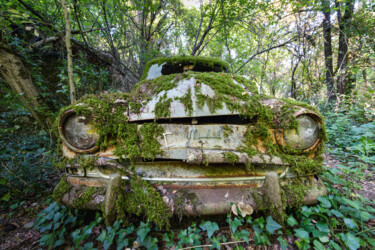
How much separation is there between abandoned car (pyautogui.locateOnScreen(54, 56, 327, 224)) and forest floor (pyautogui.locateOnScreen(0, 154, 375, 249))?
1.35 feet

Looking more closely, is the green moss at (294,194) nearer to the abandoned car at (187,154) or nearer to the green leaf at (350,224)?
the abandoned car at (187,154)

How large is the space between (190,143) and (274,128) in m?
0.78

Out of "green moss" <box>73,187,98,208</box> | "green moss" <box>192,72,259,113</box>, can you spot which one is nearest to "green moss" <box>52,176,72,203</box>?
"green moss" <box>73,187,98,208</box>

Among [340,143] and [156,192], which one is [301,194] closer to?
[156,192]

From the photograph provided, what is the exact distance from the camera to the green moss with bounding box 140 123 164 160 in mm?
1240

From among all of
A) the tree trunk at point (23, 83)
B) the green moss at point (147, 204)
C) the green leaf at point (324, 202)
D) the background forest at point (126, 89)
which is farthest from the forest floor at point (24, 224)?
the tree trunk at point (23, 83)

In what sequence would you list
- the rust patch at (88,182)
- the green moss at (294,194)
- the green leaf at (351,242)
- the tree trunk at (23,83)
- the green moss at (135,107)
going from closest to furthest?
the green leaf at (351,242)
the green moss at (294,194)
the rust patch at (88,182)
the green moss at (135,107)
the tree trunk at (23,83)

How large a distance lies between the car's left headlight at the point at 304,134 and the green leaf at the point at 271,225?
64 centimetres

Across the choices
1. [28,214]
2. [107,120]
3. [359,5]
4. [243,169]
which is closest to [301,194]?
[243,169]

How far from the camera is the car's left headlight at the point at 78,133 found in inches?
52.3

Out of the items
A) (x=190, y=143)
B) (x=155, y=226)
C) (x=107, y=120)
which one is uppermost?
(x=107, y=120)

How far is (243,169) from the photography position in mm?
1268

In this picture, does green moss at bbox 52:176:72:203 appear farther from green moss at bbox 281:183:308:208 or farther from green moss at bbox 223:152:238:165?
green moss at bbox 281:183:308:208

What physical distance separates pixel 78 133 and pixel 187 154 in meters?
0.97
